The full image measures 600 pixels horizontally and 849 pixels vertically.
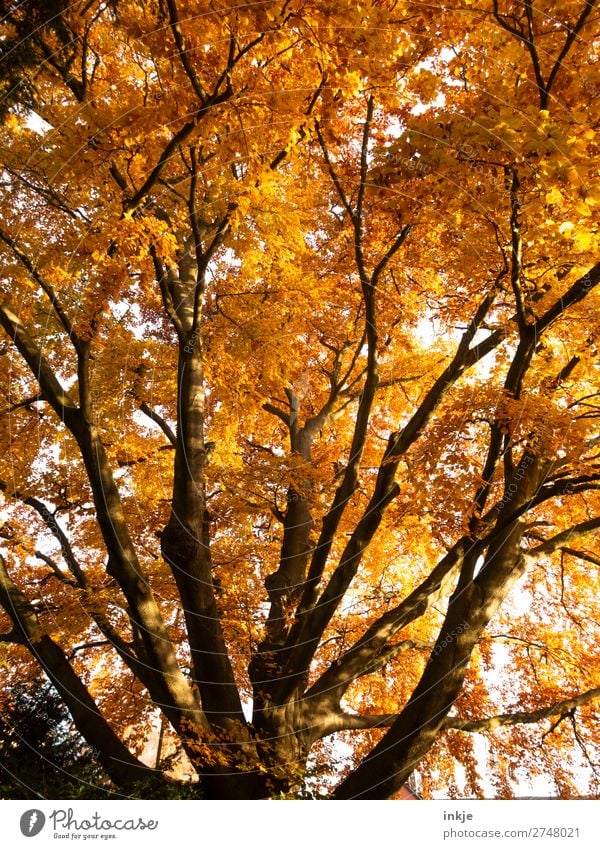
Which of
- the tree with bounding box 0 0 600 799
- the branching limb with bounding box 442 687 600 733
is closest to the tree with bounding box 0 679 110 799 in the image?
the tree with bounding box 0 0 600 799

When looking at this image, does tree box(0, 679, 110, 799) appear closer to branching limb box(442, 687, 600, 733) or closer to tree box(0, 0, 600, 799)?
tree box(0, 0, 600, 799)

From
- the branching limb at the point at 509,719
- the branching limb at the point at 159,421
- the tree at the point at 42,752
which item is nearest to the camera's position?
the tree at the point at 42,752

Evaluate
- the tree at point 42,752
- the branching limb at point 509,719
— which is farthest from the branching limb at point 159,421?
the branching limb at point 509,719

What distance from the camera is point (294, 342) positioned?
10953 millimetres
